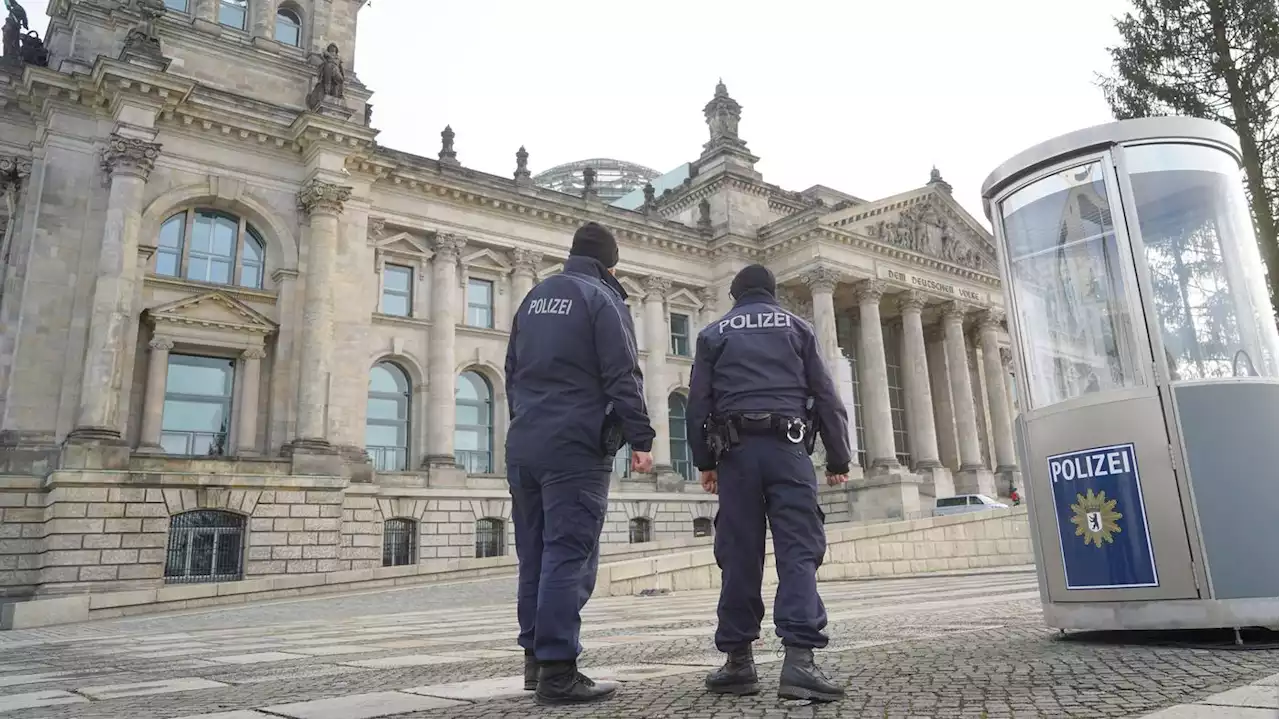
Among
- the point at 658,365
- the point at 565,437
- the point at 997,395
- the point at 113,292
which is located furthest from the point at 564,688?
the point at 997,395

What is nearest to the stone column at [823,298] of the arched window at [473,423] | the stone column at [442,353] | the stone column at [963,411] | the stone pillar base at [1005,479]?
the stone column at [963,411]

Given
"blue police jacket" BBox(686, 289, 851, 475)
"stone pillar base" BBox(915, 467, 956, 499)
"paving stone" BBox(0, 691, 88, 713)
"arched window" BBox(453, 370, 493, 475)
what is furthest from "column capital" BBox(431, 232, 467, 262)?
"blue police jacket" BBox(686, 289, 851, 475)

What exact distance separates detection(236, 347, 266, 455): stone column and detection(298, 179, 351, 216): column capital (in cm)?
454

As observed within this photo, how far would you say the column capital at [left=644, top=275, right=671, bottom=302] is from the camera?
35.6 metres

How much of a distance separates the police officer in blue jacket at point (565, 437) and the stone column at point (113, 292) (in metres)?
20.4

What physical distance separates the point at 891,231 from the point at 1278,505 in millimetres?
35777

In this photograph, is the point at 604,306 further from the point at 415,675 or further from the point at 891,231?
the point at 891,231

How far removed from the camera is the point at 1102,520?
5.64 m

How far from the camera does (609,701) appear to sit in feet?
12.7

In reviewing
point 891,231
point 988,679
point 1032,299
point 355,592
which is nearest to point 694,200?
point 891,231

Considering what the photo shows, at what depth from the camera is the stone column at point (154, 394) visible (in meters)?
22.8

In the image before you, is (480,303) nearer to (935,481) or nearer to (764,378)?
(935,481)

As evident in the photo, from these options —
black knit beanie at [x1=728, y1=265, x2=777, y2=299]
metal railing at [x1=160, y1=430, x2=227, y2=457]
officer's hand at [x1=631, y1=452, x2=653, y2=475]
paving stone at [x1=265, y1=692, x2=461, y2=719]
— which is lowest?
paving stone at [x1=265, y1=692, x2=461, y2=719]

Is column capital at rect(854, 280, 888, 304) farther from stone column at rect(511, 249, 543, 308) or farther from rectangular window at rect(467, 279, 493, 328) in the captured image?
rectangular window at rect(467, 279, 493, 328)
